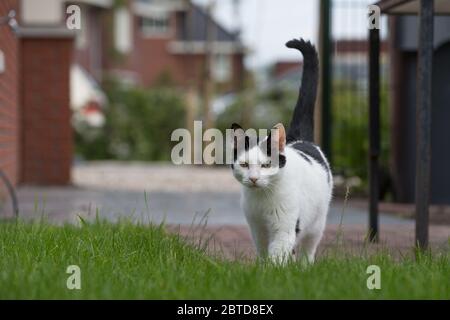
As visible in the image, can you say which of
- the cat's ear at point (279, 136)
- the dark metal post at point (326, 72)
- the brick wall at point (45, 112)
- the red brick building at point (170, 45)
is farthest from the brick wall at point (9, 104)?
the red brick building at point (170, 45)

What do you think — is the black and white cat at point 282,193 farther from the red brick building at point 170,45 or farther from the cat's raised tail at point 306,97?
the red brick building at point 170,45

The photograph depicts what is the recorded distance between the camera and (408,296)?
4.49 m

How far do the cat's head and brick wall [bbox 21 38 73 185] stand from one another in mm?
9306

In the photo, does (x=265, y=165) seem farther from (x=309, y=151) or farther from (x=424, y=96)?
(x=424, y=96)

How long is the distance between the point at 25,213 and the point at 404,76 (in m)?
5.21

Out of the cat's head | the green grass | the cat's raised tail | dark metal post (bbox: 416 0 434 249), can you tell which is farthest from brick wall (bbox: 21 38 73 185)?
the cat's head

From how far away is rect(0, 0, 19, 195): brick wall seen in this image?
1102 cm

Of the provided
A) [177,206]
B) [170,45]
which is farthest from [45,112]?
[170,45]

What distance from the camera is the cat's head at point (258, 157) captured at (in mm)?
5262

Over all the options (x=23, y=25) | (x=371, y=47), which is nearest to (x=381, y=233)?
(x=371, y=47)

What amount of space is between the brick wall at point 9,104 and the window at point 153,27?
1184 inches

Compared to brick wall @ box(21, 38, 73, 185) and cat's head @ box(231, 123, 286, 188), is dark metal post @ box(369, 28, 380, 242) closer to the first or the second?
cat's head @ box(231, 123, 286, 188)
